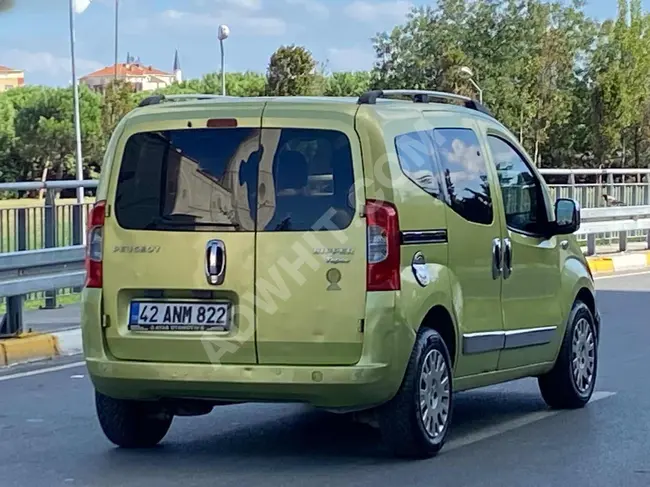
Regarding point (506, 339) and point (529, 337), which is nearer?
point (506, 339)

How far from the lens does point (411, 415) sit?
21.2 feet

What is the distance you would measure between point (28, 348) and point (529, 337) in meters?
4.72

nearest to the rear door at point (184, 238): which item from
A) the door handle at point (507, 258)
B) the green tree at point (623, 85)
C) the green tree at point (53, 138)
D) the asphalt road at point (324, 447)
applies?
the asphalt road at point (324, 447)

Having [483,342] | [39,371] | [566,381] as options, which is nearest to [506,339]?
[483,342]

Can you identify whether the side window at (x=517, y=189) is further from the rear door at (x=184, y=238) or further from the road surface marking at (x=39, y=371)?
the road surface marking at (x=39, y=371)

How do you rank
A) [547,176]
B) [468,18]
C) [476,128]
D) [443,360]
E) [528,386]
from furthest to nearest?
[468,18]
[547,176]
[528,386]
[476,128]
[443,360]

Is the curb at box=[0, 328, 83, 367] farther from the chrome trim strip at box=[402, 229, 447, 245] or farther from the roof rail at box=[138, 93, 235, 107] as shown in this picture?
the chrome trim strip at box=[402, 229, 447, 245]

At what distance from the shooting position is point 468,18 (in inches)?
2677

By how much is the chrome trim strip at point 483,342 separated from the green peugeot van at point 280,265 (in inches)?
3.8

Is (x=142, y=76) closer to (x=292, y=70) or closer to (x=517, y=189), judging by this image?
(x=292, y=70)

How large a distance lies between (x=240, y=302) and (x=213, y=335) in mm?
206

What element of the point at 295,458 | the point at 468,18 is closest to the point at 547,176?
the point at 295,458

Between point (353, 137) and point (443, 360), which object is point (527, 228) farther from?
point (353, 137)

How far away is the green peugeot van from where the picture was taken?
6.25 meters
